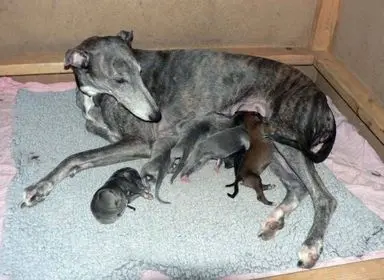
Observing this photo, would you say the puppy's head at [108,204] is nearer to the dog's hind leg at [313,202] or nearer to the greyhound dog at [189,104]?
the greyhound dog at [189,104]

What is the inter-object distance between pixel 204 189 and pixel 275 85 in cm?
72

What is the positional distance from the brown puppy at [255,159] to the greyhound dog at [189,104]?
0.10m

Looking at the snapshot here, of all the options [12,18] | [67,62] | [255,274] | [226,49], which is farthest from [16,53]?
[255,274]

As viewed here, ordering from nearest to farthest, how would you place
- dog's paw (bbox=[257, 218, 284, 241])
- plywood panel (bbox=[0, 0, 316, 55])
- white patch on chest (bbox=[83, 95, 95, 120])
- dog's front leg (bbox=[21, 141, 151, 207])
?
1. dog's paw (bbox=[257, 218, 284, 241])
2. dog's front leg (bbox=[21, 141, 151, 207])
3. white patch on chest (bbox=[83, 95, 95, 120])
4. plywood panel (bbox=[0, 0, 316, 55])

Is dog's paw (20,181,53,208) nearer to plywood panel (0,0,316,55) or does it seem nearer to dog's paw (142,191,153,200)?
dog's paw (142,191,153,200)

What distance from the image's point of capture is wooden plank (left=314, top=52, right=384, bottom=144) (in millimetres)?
2951

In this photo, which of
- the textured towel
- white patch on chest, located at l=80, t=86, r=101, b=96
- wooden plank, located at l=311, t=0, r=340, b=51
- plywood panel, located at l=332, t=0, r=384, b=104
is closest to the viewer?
the textured towel

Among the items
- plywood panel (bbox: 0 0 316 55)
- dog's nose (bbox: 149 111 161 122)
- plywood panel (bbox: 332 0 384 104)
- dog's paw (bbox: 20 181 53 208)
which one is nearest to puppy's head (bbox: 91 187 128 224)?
dog's paw (bbox: 20 181 53 208)

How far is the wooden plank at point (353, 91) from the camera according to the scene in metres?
2.95

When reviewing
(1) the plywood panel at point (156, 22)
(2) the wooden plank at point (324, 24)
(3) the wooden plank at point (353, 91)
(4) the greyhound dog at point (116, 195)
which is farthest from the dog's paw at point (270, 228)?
(2) the wooden plank at point (324, 24)

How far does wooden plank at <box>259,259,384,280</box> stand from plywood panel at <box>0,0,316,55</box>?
1913 mm

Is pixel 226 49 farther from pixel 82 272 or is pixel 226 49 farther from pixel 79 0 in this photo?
pixel 82 272

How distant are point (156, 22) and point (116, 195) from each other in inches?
58.0

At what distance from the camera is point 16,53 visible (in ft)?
11.0
